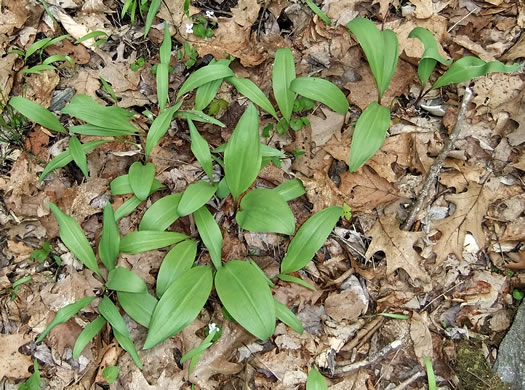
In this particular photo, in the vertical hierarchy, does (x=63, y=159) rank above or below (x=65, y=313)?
above

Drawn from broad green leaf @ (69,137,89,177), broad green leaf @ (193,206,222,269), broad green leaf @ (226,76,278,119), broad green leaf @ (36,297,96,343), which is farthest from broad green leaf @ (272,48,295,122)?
broad green leaf @ (36,297,96,343)

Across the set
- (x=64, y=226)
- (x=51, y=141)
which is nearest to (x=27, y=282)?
(x=64, y=226)

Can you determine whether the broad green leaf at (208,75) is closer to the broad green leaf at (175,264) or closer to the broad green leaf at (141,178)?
the broad green leaf at (141,178)

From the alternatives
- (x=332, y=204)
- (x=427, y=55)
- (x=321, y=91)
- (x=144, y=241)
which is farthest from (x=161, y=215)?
(x=427, y=55)

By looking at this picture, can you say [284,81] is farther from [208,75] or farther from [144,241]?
[144,241]

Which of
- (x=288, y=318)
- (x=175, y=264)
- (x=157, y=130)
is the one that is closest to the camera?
(x=288, y=318)

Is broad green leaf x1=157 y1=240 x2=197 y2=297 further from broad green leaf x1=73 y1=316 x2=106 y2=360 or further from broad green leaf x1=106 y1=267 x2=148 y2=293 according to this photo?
broad green leaf x1=73 y1=316 x2=106 y2=360

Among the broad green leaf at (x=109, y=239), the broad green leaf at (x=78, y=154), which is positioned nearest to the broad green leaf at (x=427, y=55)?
the broad green leaf at (x=109, y=239)
